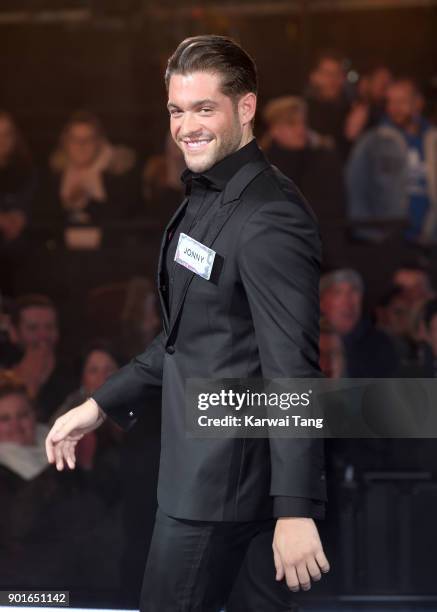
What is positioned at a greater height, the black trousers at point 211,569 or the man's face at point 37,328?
the man's face at point 37,328

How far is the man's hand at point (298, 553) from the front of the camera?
1453mm

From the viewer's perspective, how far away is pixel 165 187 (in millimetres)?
5238

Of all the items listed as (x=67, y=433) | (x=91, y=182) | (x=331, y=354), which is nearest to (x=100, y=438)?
(x=331, y=354)

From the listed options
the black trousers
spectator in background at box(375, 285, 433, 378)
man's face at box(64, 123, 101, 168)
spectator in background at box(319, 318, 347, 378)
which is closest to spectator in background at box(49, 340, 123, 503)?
spectator in background at box(319, 318, 347, 378)

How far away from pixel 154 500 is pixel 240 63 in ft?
6.39

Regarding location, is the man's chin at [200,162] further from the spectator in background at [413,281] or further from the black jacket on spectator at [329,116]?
the black jacket on spectator at [329,116]

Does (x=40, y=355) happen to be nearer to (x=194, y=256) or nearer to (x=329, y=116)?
(x=329, y=116)

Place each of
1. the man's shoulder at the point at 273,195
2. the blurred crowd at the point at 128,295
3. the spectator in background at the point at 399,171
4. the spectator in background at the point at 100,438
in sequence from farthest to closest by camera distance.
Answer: the spectator in background at the point at 399,171 < the spectator in background at the point at 100,438 < the blurred crowd at the point at 128,295 < the man's shoulder at the point at 273,195

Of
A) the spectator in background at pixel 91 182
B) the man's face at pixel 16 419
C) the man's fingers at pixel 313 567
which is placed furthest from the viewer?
the spectator in background at pixel 91 182

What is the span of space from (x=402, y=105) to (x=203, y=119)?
12.6 ft

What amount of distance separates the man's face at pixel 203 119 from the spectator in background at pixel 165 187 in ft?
11.3

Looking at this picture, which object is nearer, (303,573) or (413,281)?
(303,573)

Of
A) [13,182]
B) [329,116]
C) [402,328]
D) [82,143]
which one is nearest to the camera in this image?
[402,328]

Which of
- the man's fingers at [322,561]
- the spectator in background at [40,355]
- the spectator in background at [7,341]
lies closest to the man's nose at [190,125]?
the man's fingers at [322,561]
